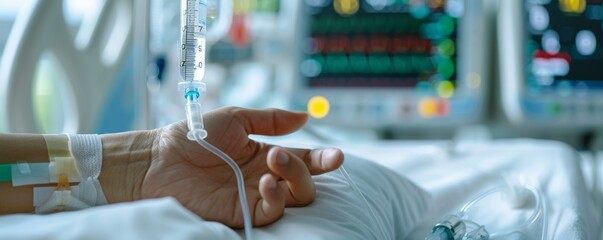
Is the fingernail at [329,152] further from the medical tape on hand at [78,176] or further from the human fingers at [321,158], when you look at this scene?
the medical tape on hand at [78,176]

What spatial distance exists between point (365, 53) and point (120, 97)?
727 mm

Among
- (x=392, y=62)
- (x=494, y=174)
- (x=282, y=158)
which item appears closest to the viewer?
(x=282, y=158)

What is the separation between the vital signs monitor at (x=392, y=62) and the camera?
234 cm

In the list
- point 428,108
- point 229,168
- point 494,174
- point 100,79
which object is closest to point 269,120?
point 229,168

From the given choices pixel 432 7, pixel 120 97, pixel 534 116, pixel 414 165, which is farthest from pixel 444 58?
pixel 120 97

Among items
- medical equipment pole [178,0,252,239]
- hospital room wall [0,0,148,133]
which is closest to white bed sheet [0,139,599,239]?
medical equipment pole [178,0,252,239]

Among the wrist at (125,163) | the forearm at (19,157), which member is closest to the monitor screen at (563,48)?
the wrist at (125,163)

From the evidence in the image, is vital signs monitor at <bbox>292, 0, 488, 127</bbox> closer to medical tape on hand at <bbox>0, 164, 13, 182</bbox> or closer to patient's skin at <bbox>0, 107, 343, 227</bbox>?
patient's skin at <bbox>0, 107, 343, 227</bbox>

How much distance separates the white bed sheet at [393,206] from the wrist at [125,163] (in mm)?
127

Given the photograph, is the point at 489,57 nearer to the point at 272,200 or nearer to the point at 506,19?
the point at 506,19

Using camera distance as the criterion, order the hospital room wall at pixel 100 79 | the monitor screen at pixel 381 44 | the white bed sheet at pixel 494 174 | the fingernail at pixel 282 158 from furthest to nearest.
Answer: the monitor screen at pixel 381 44 < the hospital room wall at pixel 100 79 < the white bed sheet at pixel 494 174 < the fingernail at pixel 282 158

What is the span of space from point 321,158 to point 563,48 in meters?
1.50

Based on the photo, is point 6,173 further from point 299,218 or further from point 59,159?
point 299,218

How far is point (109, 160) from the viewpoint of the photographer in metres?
0.97
